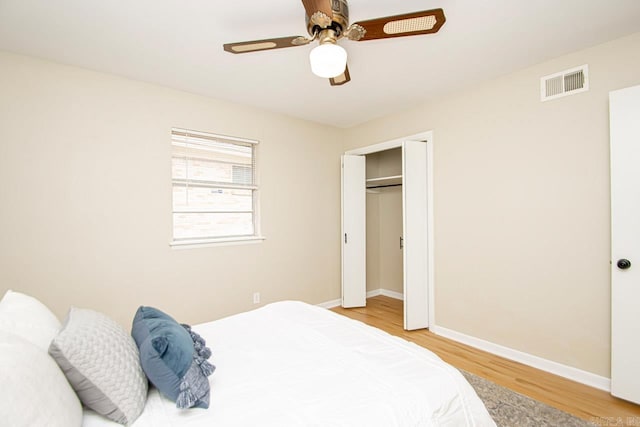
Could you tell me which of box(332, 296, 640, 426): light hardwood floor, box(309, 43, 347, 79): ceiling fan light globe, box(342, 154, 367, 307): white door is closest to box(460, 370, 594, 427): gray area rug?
box(332, 296, 640, 426): light hardwood floor

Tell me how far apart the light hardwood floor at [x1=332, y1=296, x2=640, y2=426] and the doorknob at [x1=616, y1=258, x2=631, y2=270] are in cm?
94

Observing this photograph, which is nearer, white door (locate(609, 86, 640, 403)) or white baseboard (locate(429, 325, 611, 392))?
white door (locate(609, 86, 640, 403))

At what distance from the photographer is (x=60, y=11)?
6.02 ft

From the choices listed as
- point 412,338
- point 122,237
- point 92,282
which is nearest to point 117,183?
point 122,237

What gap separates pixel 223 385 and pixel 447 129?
10.2 feet

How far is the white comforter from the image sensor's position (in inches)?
41.3

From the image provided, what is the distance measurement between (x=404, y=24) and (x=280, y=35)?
0.99m

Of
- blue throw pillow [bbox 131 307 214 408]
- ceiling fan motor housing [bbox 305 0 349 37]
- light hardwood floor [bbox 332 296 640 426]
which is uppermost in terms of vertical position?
ceiling fan motor housing [bbox 305 0 349 37]

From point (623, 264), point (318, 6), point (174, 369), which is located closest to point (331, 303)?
point (623, 264)

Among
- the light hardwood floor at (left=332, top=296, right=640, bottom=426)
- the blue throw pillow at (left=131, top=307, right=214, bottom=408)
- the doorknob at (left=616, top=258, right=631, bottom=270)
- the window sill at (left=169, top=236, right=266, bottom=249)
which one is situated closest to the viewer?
the blue throw pillow at (left=131, top=307, right=214, bottom=408)

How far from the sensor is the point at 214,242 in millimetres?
3215

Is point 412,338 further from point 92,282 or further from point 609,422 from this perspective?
point 92,282

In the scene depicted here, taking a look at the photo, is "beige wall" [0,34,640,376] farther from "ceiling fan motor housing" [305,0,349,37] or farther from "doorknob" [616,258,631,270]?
"ceiling fan motor housing" [305,0,349,37]

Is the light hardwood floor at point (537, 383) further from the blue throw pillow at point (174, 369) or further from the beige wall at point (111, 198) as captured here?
the blue throw pillow at point (174, 369)
